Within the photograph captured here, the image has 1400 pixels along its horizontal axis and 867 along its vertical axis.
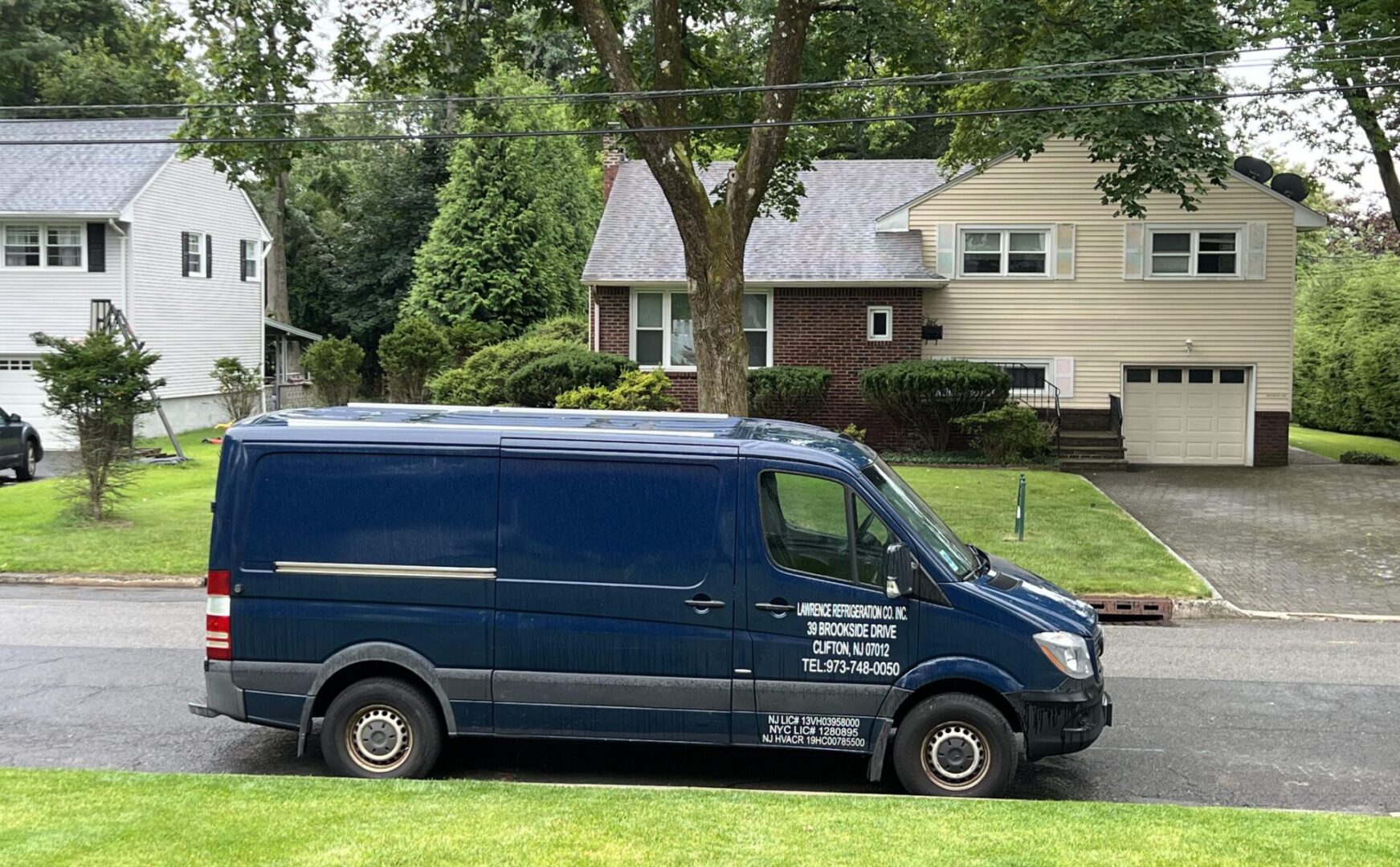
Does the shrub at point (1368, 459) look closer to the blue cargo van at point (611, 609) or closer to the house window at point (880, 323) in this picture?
the house window at point (880, 323)

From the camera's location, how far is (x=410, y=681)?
7363mm

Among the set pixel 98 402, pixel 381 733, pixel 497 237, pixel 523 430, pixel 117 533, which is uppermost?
pixel 497 237

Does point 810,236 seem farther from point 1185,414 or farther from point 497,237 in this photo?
point 497,237

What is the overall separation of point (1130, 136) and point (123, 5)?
4798 centimetres

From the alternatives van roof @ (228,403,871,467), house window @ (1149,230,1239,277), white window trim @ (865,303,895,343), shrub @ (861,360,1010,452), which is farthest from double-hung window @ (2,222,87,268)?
van roof @ (228,403,871,467)

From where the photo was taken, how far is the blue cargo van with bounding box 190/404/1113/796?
23.2 feet

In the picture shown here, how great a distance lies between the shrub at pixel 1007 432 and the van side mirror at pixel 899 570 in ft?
59.0

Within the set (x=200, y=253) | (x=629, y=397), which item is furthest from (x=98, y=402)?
(x=200, y=253)

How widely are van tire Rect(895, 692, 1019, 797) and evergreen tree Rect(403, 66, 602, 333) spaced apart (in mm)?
30266

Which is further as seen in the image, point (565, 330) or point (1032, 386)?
point (565, 330)

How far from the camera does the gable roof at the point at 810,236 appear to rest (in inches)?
1061

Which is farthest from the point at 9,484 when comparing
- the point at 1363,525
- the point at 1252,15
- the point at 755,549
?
the point at 1252,15

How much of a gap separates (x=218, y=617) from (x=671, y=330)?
20.8 meters

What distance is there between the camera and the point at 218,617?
730 centimetres
